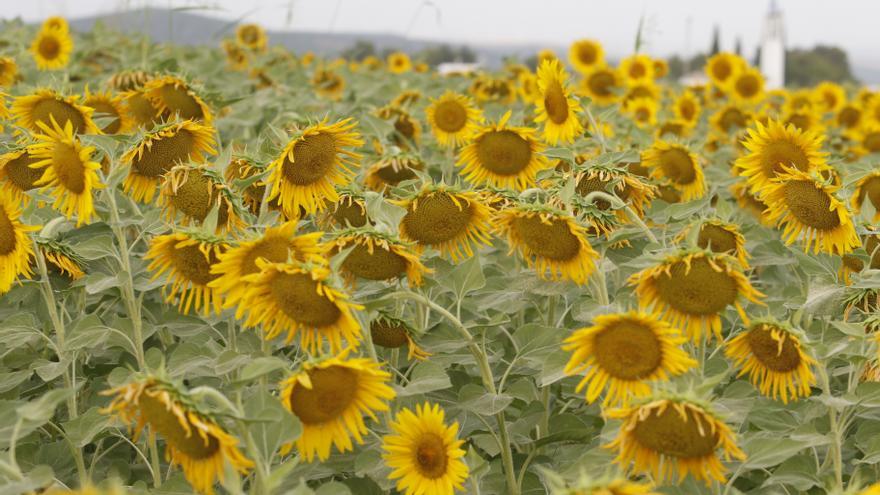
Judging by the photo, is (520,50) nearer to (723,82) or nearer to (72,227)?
(723,82)

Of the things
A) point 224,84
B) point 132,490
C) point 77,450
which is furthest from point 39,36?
point 132,490

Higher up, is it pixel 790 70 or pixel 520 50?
pixel 520 50

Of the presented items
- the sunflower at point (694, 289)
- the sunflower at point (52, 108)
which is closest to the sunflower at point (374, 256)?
the sunflower at point (694, 289)

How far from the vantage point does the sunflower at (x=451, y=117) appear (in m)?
3.55

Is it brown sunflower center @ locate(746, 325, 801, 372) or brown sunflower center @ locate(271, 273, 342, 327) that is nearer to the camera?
brown sunflower center @ locate(271, 273, 342, 327)

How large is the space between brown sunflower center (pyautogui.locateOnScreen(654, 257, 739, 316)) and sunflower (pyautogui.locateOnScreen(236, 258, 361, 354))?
62cm

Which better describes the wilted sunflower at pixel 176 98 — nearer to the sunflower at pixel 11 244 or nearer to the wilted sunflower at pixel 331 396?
the sunflower at pixel 11 244

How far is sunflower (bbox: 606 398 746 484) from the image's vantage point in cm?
144

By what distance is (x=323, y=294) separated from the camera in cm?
162

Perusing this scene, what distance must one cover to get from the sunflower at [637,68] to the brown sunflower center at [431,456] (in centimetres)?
497

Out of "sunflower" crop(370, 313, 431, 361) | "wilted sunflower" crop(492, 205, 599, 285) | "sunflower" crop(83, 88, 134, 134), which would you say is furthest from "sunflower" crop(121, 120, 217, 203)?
"wilted sunflower" crop(492, 205, 599, 285)

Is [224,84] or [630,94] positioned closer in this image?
[224,84]

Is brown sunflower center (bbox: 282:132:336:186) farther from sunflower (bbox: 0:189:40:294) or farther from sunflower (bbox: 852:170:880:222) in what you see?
sunflower (bbox: 852:170:880:222)

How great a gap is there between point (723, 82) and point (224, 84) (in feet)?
12.6
